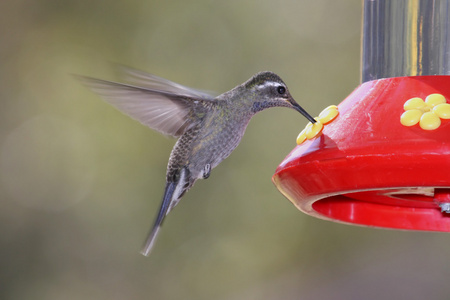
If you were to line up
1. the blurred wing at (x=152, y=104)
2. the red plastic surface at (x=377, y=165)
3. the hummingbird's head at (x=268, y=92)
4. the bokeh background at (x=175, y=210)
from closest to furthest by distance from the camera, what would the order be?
the red plastic surface at (x=377, y=165) → the blurred wing at (x=152, y=104) → the hummingbird's head at (x=268, y=92) → the bokeh background at (x=175, y=210)

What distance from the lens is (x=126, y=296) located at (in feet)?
24.8

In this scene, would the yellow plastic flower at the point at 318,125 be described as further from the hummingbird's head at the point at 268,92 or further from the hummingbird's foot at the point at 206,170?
the hummingbird's foot at the point at 206,170

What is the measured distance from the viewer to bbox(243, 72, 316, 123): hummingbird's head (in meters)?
3.74

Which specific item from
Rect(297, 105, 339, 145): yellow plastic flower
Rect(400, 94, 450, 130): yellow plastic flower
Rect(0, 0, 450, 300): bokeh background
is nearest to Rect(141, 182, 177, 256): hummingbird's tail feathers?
Rect(297, 105, 339, 145): yellow plastic flower

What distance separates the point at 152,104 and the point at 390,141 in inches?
58.2

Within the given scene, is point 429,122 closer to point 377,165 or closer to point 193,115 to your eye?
point 377,165

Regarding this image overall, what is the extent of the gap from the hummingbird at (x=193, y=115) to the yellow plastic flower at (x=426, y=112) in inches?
33.5

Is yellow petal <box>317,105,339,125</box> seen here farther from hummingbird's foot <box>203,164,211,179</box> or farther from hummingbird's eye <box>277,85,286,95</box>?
hummingbird's foot <box>203,164,211,179</box>

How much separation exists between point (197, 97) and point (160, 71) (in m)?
3.89

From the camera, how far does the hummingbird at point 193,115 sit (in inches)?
147

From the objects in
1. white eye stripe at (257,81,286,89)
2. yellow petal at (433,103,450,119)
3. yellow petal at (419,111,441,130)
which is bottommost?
yellow petal at (419,111,441,130)

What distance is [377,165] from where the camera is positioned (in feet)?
8.87

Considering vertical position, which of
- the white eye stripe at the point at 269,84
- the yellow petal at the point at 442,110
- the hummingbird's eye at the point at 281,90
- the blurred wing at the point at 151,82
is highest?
the white eye stripe at the point at 269,84

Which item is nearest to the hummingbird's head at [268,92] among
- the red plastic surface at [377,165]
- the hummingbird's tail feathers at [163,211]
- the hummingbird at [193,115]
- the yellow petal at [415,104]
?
the hummingbird at [193,115]
